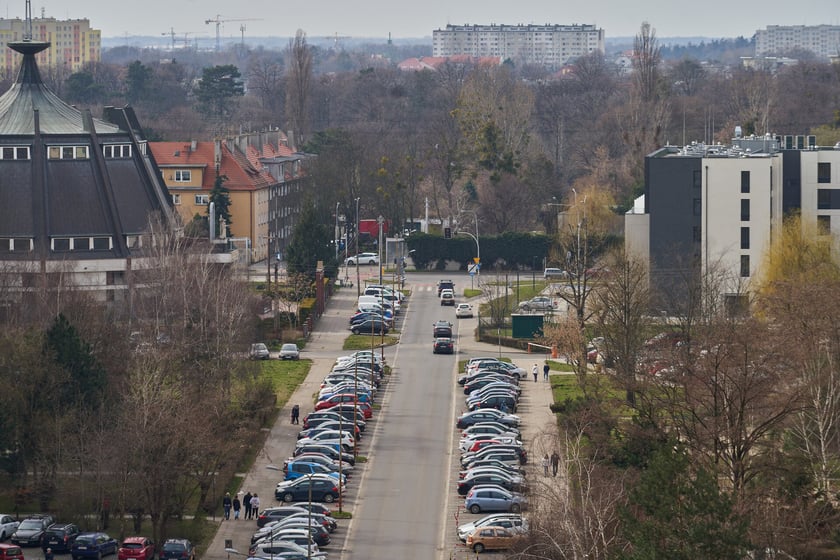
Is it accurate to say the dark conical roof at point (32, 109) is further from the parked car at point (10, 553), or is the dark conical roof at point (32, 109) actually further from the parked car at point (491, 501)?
the parked car at point (10, 553)

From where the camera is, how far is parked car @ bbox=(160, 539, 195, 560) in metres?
42.6

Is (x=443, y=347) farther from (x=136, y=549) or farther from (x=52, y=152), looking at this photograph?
(x=136, y=549)

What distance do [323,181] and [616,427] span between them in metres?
49.8

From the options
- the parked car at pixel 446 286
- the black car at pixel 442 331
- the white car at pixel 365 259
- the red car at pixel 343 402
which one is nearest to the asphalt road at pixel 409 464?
the black car at pixel 442 331

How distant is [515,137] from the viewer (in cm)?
11212

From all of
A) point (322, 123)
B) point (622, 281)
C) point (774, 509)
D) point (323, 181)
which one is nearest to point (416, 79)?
point (322, 123)

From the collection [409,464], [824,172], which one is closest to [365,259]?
[824,172]

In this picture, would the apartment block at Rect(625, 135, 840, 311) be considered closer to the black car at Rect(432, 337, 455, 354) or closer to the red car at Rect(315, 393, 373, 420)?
the black car at Rect(432, 337, 455, 354)

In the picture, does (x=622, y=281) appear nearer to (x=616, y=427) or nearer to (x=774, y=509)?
(x=616, y=427)

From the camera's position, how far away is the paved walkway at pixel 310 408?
1801 inches

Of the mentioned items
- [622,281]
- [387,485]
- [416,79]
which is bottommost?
[387,485]

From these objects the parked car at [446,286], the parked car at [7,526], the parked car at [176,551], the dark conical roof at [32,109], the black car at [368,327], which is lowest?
the parked car at [176,551]

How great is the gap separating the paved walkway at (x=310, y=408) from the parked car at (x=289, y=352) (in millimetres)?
682

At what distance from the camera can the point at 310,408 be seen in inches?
2324
